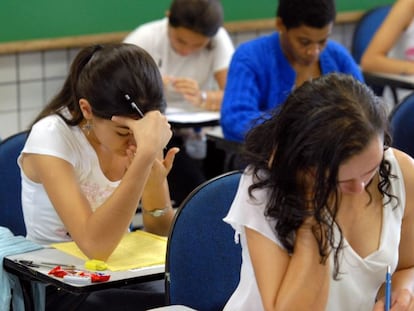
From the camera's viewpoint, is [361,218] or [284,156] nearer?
[284,156]

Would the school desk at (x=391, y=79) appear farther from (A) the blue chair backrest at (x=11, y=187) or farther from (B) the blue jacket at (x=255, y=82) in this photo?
(A) the blue chair backrest at (x=11, y=187)

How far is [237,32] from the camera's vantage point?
522 cm

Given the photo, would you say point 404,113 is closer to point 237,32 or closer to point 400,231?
point 400,231

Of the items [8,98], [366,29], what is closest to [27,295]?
[8,98]

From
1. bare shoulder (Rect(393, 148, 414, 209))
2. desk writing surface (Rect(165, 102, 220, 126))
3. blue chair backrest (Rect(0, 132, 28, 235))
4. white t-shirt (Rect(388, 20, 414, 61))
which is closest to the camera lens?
bare shoulder (Rect(393, 148, 414, 209))

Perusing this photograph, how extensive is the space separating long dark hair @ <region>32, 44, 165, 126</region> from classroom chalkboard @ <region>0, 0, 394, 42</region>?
78.0 inches

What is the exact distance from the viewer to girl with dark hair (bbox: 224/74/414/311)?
1829 mm

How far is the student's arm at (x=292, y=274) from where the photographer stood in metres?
1.89

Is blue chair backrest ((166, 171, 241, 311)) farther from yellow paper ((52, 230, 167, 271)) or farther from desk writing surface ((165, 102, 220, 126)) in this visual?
desk writing surface ((165, 102, 220, 126))

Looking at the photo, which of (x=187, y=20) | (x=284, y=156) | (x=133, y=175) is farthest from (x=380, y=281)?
(x=187, y=20)

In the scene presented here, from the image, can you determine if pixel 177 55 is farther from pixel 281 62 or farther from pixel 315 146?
pixel 315 146

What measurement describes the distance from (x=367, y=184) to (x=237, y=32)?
329 centimetres

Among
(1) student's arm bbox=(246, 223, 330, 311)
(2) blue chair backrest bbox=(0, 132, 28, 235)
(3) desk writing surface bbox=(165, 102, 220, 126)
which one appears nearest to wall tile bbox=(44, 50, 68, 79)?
(3) desk writing surface bbox=(165, 102, 220, 126)

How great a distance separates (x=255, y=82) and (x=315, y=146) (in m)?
1.85
